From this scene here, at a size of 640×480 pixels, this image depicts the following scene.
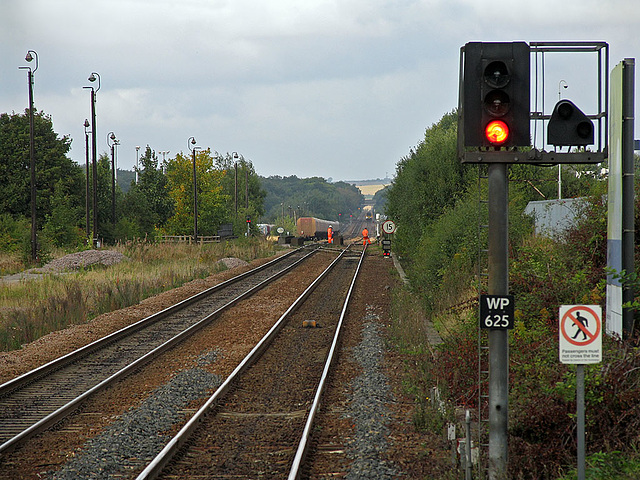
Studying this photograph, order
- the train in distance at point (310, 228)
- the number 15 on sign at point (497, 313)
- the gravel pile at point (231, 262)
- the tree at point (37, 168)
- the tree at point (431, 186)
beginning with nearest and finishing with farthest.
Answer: the number 15 on sign at point (497, 313) < the tree at point (431, 186) < the gravel pile at point (231, 262) < the tree at point (37, 168) < the train in distance at point (310, 228)

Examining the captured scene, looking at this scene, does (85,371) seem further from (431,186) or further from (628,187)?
(431,186)

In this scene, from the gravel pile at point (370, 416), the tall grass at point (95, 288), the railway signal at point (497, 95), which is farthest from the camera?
the tall grass at point (95, 288)

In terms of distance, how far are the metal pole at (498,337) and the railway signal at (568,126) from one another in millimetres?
537

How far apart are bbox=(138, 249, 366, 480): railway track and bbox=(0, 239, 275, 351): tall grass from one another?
20.0 feet

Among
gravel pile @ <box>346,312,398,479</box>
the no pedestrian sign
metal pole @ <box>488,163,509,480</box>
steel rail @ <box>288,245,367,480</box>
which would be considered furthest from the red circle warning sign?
steel rail @ <box>288,245,367,480</box>

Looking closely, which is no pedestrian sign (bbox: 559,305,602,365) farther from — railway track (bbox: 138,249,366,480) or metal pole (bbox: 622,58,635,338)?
metal pole (bbox: 622,58,635,338)

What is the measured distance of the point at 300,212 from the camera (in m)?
150

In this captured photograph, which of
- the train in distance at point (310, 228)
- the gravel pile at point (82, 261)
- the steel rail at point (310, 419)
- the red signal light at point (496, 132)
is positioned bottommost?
the steel rail at point (310, 419)

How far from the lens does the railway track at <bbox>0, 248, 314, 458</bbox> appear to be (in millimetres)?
9352

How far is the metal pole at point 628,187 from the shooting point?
A: 9391 mm

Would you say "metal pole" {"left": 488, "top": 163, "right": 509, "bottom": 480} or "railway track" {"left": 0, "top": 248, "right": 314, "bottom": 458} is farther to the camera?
"railway track" {"left": 0, "top": 248, "right": 314, "bottom": 458}

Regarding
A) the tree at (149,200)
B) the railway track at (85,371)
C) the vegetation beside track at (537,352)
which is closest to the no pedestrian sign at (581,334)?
the vegetation beside track at (537,352)

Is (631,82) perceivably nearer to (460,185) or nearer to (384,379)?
(384,379)

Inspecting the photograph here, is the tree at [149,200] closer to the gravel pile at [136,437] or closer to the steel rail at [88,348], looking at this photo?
the steel rail at [88,348]
